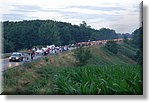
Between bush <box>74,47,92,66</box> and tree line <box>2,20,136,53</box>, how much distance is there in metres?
0.08

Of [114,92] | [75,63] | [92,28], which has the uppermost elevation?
[92,28]

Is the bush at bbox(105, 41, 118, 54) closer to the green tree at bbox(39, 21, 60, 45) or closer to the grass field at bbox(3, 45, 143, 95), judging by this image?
the grass field at bbox(3, 45, 143, 95)

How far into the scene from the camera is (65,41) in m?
3.42

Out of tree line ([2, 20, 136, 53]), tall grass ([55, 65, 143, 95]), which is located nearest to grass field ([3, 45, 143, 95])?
tall grass ([55, 65, 143, 95])

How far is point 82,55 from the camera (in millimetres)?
3430

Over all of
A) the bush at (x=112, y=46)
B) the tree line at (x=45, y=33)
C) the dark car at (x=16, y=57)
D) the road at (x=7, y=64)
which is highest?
the tree line at (x=45, y=33)

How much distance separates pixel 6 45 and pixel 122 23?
0.88 m

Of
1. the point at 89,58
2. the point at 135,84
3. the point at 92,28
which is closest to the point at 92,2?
the point at 92,28

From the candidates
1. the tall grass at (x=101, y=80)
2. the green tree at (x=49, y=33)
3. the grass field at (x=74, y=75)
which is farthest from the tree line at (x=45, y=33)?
the tall grass at (x=101, y=80)

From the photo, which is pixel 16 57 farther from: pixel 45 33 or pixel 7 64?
pixel 45 33

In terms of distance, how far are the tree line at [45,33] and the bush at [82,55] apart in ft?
0.25

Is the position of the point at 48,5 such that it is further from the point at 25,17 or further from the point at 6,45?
the point at 6,45

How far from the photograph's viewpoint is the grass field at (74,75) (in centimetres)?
337

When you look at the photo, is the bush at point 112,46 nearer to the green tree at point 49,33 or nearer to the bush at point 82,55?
the bush at point 82,55
